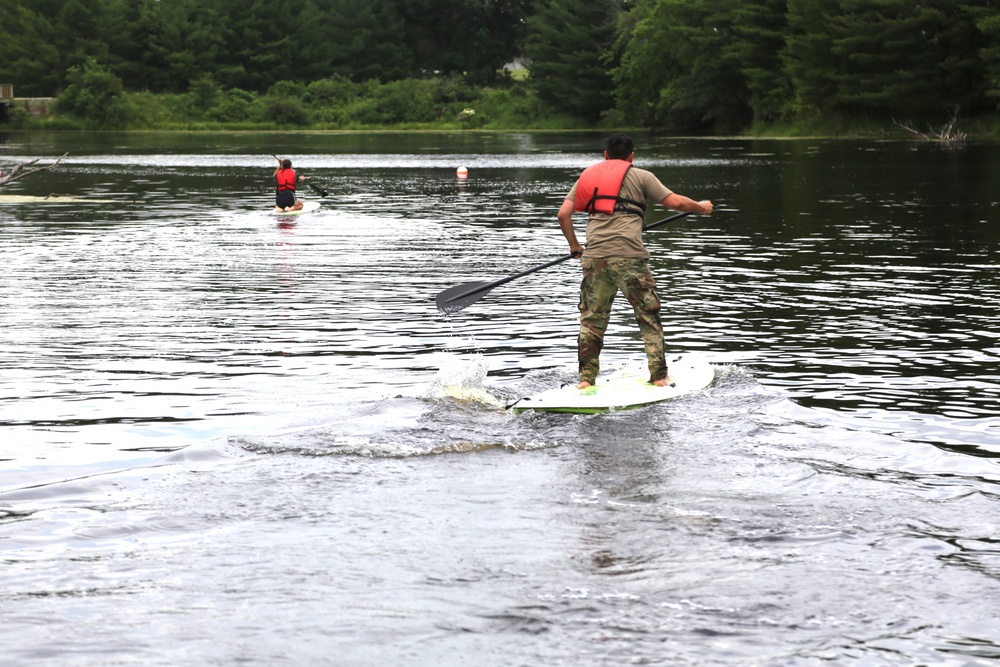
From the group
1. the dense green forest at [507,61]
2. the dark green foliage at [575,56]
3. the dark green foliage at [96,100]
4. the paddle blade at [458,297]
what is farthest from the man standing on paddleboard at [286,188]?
the dark green foliage at [96,100]

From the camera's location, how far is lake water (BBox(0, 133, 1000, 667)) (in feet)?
21.3

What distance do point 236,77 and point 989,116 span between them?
69.3m

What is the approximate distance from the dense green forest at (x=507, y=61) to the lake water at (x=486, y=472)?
4822 centimetres

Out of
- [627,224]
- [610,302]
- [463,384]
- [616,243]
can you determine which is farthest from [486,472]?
[627,224]

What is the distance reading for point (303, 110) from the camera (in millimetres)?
105438

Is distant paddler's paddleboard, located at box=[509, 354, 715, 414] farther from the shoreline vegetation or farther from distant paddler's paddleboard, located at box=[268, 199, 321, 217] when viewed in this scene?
the shoreline vegetation

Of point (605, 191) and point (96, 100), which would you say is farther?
point (96, 100)

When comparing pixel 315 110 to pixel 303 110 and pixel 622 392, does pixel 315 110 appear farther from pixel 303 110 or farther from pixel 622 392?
pixel 622 392

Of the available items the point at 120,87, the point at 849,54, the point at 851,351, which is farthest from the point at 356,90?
the point at 851,351

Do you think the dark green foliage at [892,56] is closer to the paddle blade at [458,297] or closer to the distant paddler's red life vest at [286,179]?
the distant paddler's red life vest at [286,179]

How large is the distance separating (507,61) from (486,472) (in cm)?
12266

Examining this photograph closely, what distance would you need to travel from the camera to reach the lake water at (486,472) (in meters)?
6.48

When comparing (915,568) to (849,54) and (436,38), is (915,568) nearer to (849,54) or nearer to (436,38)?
(849,54)

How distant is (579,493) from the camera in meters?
8.50
